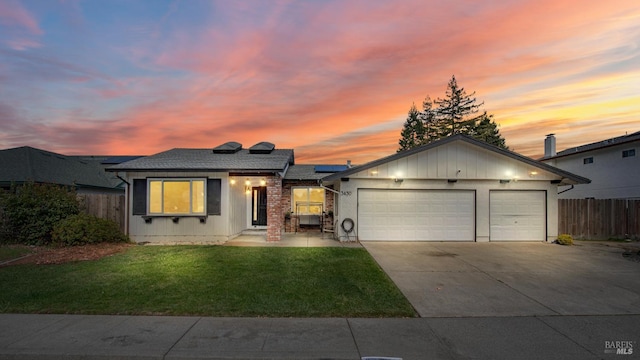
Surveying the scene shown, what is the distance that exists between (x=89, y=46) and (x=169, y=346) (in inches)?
559

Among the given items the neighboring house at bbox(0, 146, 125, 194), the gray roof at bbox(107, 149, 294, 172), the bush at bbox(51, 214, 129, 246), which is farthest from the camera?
the neighboring house at bbox(0, 146, 125, 194)

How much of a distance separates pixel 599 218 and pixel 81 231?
22.3m

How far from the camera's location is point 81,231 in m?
11.0

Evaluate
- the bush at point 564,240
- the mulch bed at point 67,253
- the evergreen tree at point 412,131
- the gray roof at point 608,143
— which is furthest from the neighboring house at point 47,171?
the evergreen tree at point 412,131

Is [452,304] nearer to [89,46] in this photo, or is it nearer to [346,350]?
[346,350]

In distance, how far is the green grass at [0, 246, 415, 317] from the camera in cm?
529

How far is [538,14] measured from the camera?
10.5 m

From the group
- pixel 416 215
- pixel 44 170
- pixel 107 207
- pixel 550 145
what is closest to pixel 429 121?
pixel 550 145

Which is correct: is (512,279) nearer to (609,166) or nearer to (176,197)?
(176,197)

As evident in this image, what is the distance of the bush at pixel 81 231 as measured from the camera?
10.9 meters

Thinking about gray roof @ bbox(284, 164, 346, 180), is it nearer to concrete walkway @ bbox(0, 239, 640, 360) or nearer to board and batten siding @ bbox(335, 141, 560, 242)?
board and batten siding @ bbox(335, 141, 560, 242)

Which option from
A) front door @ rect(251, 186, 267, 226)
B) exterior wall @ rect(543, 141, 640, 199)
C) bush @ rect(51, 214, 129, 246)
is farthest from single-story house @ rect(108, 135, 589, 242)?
exterior wall @ rect(543, 141, 640, 199)

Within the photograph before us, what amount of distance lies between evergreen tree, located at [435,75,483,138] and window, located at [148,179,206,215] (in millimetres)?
35473

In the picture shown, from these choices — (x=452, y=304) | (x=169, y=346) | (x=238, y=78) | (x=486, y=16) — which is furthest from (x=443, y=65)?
(x=169, y=346)
